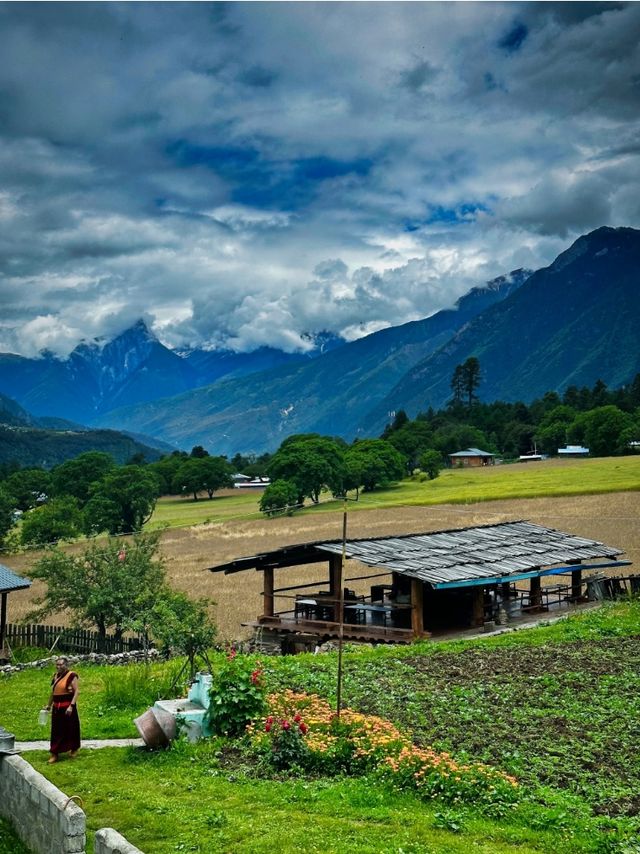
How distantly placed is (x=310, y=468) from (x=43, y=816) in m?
89.5

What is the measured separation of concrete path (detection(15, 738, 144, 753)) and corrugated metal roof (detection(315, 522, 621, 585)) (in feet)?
45.6

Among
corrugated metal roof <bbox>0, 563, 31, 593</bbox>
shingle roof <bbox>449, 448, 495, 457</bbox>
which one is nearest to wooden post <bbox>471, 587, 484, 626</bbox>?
corrugated metal roof <bbox>0, 563, 31, 593</bbox>

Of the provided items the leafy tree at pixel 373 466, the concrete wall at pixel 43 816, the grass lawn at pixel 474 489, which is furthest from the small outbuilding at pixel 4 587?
the leafy tree at pixel 373 466

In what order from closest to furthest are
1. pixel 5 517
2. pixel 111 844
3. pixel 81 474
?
1. pixel 111 844
2. pixel 5 517
3. pixel 81 474

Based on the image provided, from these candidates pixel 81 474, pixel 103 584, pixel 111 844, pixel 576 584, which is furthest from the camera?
pixel 81 474

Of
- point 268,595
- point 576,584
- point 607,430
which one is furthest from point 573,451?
point 268,595

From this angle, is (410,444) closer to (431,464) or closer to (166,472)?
(431,464)

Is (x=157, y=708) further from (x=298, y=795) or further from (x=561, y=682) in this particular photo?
(x=561, y=682)

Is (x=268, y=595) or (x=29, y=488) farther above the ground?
(x=29, y=488)

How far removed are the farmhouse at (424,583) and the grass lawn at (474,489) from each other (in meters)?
33.0

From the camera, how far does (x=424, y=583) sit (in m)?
32.4

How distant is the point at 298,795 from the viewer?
12.8 metres

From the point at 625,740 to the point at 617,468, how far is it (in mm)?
82273

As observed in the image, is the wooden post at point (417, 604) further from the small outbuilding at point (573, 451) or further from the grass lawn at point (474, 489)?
the small outbuilding at point (573, 451)
